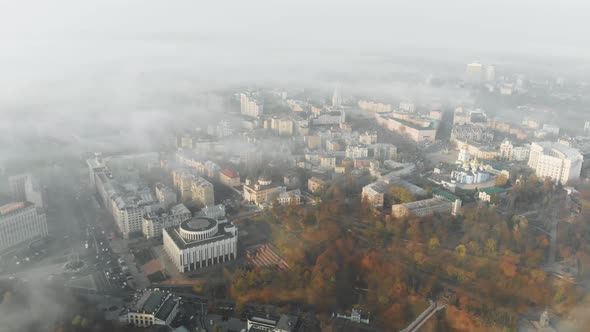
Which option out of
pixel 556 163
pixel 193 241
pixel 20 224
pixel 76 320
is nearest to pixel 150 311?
pixel 76 320

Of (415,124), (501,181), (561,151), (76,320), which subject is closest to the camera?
(76,320)

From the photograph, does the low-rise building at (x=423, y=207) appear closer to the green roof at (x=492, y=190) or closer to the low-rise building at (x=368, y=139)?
the green roof at (x=492, y=190)

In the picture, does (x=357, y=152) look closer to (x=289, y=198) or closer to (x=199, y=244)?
(x=289, y=198)

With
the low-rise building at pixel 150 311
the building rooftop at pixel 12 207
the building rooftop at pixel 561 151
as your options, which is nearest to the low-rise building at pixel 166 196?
the building rooftop at pixel 12 207

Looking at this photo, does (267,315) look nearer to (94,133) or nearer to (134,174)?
(134,174)

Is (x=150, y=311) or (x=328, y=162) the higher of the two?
(x=328, y=162)

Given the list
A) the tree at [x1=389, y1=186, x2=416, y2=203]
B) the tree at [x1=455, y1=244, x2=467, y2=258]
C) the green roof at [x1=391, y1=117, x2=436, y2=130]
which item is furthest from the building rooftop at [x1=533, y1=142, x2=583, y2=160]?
the tree at [x1=455, y1=244, x2=467, y2=258]
